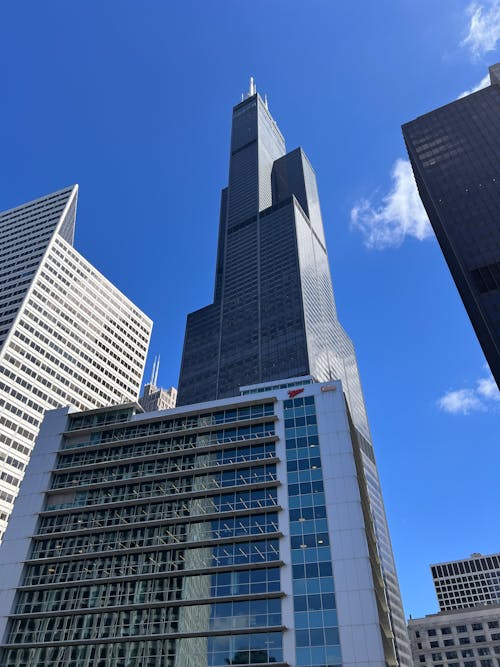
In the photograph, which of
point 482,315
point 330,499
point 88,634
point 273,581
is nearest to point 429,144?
point 482,315

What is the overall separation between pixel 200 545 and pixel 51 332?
9393cm

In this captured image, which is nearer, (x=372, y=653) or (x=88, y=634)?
(x=372, y=653)

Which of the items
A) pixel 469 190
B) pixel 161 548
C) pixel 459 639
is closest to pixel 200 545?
pixel 161 548

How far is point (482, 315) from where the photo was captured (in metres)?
118

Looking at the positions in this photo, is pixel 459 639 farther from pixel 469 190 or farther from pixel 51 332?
pixel 51 332

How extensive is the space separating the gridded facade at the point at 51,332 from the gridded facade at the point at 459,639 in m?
99.4

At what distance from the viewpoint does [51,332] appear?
465 feet

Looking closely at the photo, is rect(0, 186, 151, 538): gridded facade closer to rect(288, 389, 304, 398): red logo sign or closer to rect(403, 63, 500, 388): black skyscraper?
rect(288, 389, 304, 398): red logo sign

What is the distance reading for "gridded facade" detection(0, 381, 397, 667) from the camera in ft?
182

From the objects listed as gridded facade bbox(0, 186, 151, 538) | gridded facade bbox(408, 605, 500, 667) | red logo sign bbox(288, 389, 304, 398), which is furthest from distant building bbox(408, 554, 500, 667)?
gridded facade bbox(0, 186, 151, 538)

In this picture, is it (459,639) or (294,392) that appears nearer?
(294,392)

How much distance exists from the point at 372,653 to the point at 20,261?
460 feet

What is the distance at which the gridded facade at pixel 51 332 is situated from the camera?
12131 centimetres

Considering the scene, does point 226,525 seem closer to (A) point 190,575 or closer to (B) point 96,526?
(A) point 190,575
